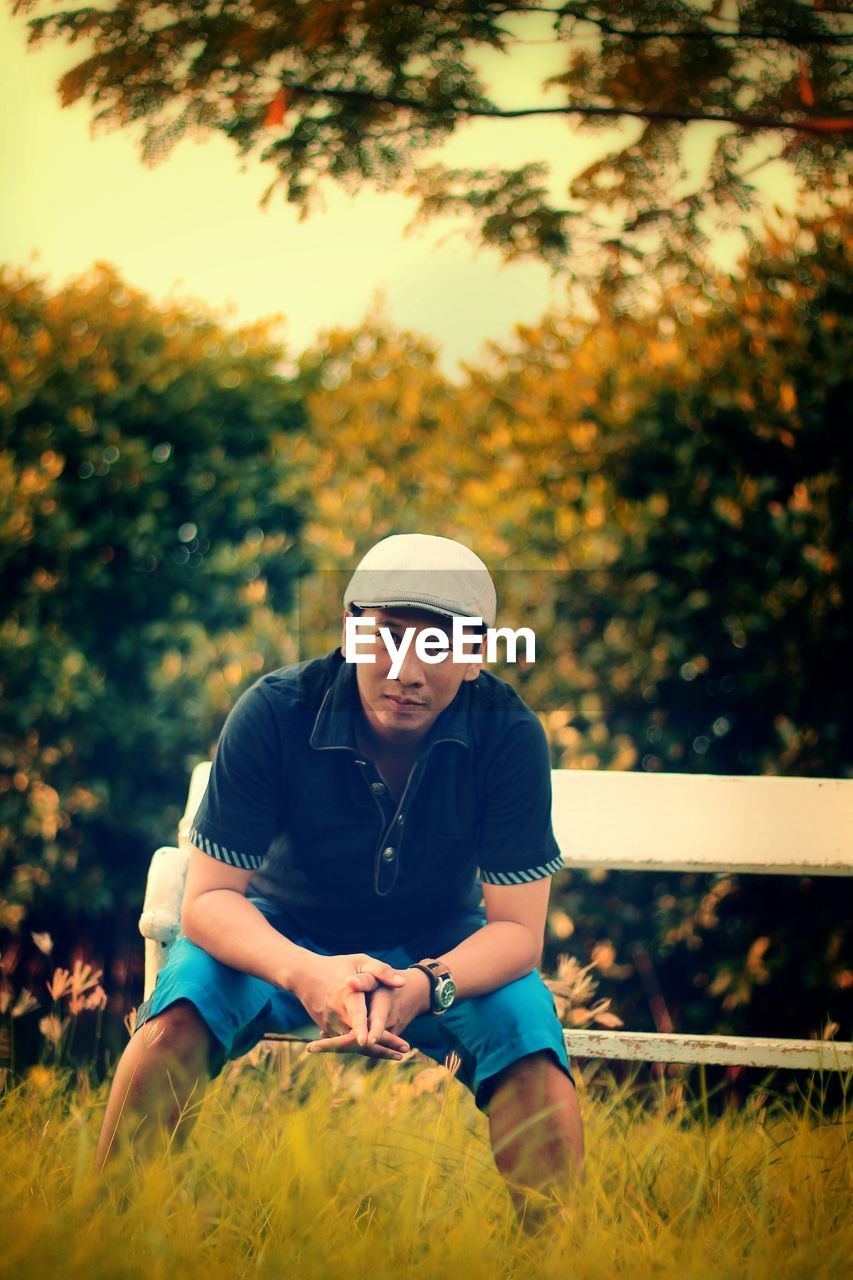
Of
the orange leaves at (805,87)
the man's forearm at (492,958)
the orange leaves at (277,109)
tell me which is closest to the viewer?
the man's forearm at (492,958)

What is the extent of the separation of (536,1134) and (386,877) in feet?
2.01

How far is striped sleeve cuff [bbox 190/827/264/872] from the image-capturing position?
232 cm

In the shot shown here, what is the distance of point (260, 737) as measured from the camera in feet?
7.80

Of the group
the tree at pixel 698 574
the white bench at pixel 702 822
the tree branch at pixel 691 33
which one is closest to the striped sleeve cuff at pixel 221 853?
the white bench at pixel 702 822

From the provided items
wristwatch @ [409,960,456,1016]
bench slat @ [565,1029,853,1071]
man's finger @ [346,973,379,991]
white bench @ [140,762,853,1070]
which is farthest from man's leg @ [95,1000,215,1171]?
bench slat @ [565,1029,853,1071]

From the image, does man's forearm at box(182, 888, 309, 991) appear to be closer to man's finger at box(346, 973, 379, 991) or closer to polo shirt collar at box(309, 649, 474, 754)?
man's finger at box(346, 973, 379, 991)

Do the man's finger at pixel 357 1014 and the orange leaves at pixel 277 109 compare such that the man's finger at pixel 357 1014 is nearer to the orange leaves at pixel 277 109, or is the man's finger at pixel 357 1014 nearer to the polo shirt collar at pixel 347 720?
the polo shirt collar at pixel 347 720

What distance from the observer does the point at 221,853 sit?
2326mm

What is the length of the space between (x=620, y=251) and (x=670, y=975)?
2.50 m

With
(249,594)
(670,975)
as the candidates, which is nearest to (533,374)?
(249,594)

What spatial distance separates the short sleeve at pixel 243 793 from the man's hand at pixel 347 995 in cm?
31

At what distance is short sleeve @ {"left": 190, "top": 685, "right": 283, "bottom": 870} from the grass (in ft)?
1.76

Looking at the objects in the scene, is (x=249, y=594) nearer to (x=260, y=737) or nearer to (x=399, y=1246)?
(x=260, y=737)

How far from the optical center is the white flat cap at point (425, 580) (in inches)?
91.7
